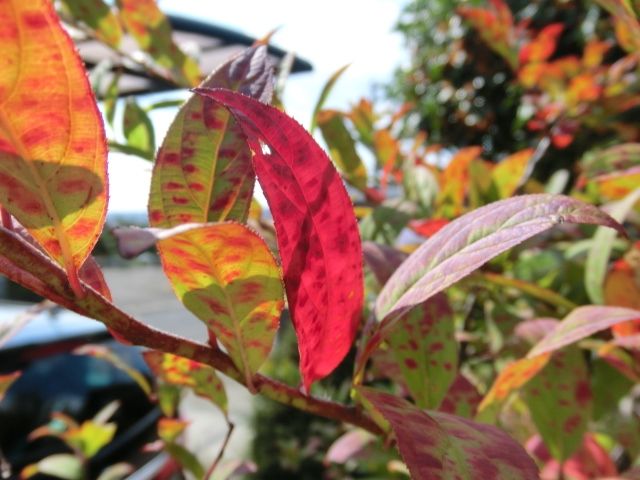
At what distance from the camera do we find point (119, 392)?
10.4 ft

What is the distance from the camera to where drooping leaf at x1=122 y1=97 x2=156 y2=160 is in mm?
829

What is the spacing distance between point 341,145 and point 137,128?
0.29 m

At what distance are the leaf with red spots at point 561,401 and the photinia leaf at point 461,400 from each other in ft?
0.24

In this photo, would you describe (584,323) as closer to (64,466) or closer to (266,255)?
(266,255)

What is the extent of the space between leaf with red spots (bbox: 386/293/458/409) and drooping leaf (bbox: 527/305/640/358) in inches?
2.8

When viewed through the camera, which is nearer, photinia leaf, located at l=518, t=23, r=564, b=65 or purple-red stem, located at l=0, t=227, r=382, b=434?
purple-red stem, located at l=0, t=227, r=382, b=434

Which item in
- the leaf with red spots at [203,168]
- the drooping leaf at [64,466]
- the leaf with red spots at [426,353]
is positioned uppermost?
the leaf with red spots at [203,168]

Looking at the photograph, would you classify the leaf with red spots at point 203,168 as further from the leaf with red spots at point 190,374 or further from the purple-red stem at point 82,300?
the leaf with red spots at point 190,374

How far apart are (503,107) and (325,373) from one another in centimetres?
238

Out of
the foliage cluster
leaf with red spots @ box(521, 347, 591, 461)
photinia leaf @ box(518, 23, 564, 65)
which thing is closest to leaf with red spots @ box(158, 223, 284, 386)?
the foliage cluster

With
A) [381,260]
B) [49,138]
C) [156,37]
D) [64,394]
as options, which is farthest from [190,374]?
[64,394]

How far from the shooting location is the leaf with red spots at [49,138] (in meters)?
0.25

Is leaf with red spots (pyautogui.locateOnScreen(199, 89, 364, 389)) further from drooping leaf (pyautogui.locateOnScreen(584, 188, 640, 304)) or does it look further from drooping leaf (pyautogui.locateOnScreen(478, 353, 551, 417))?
drooping leaf (pyautogui.locateOnScreen(584, 188, 640, 304))

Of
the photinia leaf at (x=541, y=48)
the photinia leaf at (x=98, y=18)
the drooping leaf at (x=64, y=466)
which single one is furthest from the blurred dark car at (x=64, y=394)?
Answer: the photinia leaf at (x=541, y=48)
